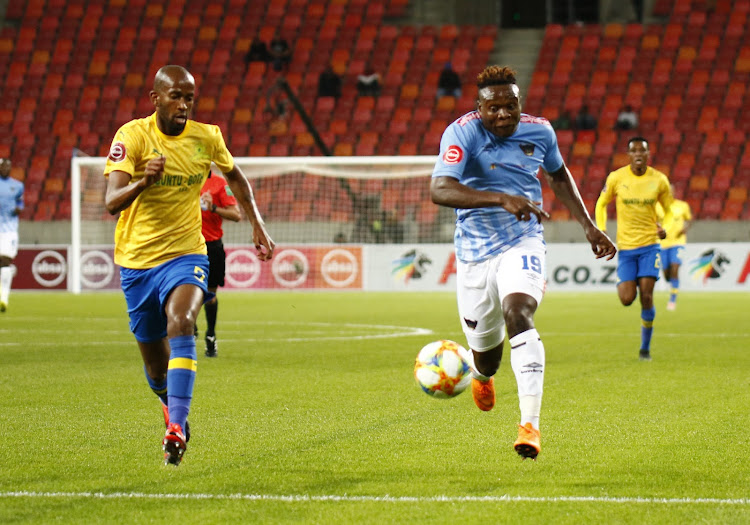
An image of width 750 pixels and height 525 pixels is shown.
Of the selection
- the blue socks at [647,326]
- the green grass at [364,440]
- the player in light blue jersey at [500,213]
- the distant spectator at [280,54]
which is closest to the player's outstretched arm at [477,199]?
the player in light blue jersey at [500,213]

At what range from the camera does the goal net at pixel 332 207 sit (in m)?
25.2

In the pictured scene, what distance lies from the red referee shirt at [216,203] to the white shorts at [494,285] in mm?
5290

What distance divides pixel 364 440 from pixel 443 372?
640mm

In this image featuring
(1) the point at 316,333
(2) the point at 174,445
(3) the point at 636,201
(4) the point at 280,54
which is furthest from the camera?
(4) the point at 280,54

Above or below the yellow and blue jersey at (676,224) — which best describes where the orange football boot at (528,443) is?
below

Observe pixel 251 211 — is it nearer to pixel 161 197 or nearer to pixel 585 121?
pixel 161 197

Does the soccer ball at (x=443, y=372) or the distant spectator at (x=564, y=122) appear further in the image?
the distant spectator at (x=564, y=122)

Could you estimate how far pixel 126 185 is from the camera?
591 cm

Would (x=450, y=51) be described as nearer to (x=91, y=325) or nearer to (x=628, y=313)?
(x=628, y=313)

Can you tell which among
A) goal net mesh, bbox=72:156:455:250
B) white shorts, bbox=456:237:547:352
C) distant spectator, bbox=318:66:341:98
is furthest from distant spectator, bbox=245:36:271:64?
white shorts, bbox=456:237:547:352

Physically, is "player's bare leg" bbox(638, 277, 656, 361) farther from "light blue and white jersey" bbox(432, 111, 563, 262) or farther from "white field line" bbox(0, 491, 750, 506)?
"white field line" bbox(0, 491, 750, 506)

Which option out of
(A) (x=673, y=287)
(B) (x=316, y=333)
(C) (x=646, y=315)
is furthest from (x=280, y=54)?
(C) (x=646, y=315)

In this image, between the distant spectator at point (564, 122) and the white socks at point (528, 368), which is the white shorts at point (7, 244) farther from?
the distant spectator at point (564, 122)

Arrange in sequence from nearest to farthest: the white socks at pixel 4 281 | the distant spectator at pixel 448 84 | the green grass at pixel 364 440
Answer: the green grass at pixel 364 440 → the white socks at pixel 4 281 → the distant spectator at pixel 448 84
